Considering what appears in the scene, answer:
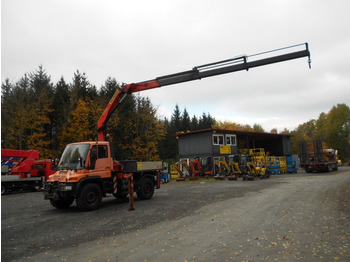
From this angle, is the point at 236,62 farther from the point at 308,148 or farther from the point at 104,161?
the point at 308,148

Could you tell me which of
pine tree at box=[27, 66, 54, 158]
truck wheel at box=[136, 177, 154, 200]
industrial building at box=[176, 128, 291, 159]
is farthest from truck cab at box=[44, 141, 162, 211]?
pine tree at box=[27, 66, 54, 158]

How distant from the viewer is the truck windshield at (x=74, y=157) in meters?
11.2

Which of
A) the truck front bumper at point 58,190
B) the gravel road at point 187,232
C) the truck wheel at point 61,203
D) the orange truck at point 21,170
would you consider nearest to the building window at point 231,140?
the orange truck at point 21,170

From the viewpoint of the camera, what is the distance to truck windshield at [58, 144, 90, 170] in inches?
441

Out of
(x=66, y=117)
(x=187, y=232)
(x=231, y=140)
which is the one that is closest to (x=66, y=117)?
(x=66, y=117)

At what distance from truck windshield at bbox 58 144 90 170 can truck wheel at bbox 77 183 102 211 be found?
0.95 meters

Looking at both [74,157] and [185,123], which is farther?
[185,123]

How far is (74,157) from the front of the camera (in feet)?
37.6

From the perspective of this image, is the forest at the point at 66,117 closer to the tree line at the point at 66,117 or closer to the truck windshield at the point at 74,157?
the tree line at the point at 66,117

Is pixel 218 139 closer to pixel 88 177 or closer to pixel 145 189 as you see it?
pixel 145 189

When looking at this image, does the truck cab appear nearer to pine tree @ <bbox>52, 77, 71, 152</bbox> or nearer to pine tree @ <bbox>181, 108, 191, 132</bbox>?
pine tree @ <bbox>52, 77, 71, 152</bbox>

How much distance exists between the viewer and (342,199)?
1175 cm

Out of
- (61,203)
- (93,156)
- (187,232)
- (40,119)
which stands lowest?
(187,232)

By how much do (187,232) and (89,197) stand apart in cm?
542
